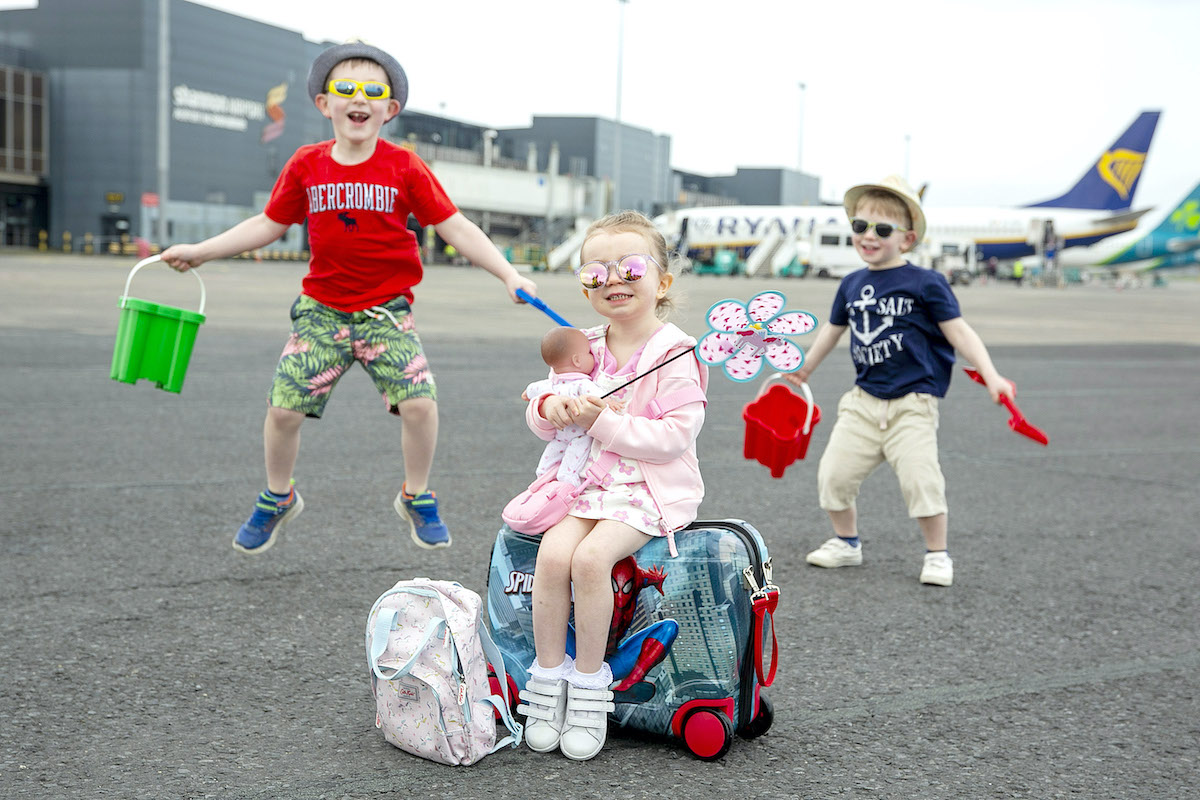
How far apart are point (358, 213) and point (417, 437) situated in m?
0.85

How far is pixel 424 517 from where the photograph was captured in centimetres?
435

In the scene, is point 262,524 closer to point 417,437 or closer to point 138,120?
point 417,437

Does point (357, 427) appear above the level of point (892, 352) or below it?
below

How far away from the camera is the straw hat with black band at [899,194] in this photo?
425 cm

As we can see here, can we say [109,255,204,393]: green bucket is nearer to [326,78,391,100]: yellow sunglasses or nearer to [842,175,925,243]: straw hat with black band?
[326,78,391,100]: yellow sunglasses

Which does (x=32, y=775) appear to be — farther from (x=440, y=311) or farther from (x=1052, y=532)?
(x=440, y=311)

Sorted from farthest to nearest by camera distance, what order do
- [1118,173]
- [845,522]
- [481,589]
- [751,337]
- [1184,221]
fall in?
[1184,221], [1118,173], [845,522], [481,589], [751,337]

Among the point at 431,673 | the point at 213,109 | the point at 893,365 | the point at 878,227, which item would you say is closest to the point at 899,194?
the point at 878,227

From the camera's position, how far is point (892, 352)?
4.40m

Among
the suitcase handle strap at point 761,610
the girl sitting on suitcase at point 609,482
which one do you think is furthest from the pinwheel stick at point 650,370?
the suitcase handle strap at point 761,610

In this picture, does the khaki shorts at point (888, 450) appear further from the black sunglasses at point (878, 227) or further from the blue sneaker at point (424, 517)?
the blue sneaker at point (424, 517)

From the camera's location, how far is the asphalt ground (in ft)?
8.53

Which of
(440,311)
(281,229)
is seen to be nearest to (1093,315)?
(440,311)

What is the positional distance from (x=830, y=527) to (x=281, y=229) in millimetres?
2714
